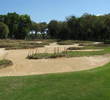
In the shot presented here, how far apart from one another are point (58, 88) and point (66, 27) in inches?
3005

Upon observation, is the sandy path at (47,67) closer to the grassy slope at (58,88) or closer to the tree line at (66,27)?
the grassy slope at (58,88)

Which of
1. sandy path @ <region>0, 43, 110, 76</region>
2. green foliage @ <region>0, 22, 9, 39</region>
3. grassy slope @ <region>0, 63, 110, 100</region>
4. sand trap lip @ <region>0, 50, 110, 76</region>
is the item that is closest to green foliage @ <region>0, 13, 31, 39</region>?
green foliage @ <region>0, 22, 9, 39</region>

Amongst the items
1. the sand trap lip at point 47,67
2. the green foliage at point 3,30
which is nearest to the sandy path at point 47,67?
the sand trap lip at point 47,67

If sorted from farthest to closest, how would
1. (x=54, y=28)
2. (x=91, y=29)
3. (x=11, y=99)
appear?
(x=54, y=28), (x=91, y=29), (x=11, y=99)

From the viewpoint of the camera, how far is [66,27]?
84938 millimetres

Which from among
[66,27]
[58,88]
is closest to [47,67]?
[58,88]

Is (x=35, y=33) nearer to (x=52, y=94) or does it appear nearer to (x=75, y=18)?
(x=75, y=18)

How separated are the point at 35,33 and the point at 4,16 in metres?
19.4

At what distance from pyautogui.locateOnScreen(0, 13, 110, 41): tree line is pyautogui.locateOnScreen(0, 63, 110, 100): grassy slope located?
59925mm

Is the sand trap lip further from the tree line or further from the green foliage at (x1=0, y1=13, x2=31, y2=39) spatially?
the green foliage at (x1=0, y1=13, x2=31, y2=39)

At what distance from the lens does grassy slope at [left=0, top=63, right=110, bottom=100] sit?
852cm

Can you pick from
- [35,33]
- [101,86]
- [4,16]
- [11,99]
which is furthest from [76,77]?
[35,33]

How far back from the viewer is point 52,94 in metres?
8.69

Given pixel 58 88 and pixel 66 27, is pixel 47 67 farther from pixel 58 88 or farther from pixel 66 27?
pixel 66 27
